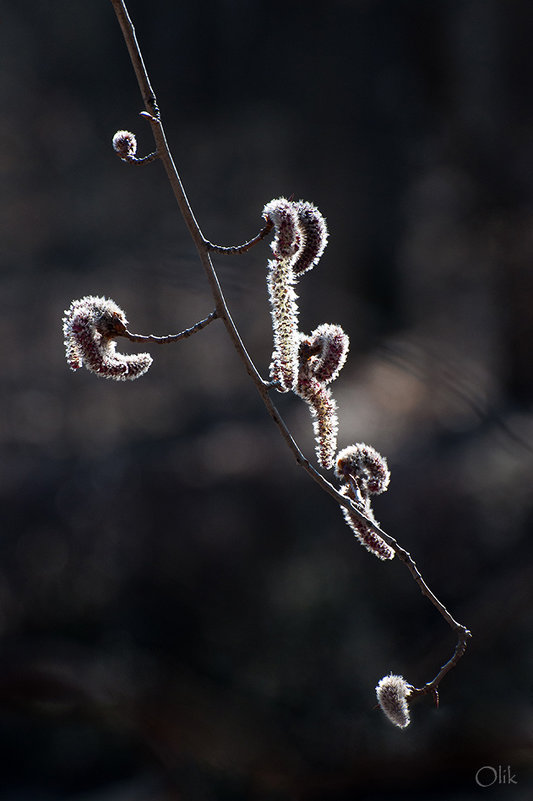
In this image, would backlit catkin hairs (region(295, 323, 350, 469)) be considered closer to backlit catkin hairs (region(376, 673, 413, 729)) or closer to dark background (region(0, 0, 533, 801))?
backlit catkin hairs (region(376, 673, 413, 729))

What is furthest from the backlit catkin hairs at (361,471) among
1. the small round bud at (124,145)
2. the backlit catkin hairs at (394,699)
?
the small round bud at (124,145)

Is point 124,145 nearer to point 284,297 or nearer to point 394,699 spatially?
point 284,297

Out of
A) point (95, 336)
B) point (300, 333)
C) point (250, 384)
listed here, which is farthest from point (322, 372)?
point (250, 384)

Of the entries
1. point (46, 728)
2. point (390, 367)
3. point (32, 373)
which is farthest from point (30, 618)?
point (390, 367)

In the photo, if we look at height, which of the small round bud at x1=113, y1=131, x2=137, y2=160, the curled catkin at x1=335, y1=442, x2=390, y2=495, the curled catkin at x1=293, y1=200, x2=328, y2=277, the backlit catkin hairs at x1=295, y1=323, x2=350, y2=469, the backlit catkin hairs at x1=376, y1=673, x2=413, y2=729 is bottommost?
the backlit catkin hairs at x1=376, y1=673, x2=413, y2=729

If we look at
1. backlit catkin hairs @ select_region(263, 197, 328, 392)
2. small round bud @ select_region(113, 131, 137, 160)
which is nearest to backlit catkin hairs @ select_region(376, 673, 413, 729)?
backlit catkin hairs @ select_region(263, 197, 328, 392)

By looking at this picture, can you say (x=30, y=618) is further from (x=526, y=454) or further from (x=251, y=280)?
(x=526, y=454)
